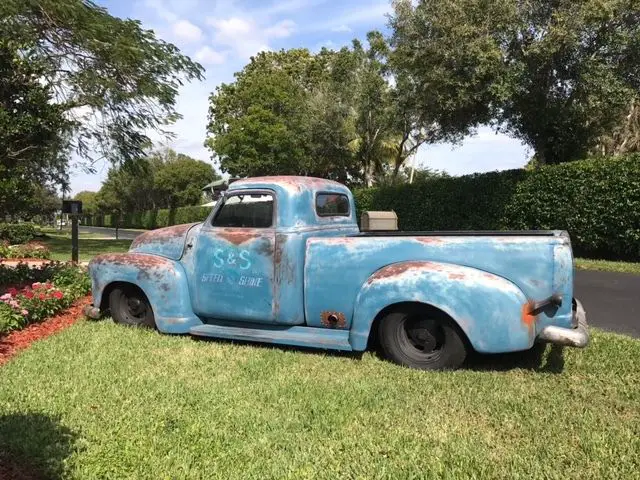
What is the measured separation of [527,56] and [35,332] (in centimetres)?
1185

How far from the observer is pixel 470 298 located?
423 centimetres

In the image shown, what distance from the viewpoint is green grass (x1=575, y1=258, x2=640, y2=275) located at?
463 inches

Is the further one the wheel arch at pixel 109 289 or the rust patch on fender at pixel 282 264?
the wheel arch at pixel 109 289

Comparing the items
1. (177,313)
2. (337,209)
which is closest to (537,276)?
(337,209)

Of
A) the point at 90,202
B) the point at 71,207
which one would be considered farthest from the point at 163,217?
the point at 90,202

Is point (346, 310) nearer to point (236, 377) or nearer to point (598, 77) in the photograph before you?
point (236, 377)

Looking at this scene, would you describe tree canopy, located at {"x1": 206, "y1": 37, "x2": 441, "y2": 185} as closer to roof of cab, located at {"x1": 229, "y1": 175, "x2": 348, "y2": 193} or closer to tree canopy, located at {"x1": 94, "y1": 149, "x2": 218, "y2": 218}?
roof of cab, located at {"x1": 229, "y1": 175, "x2": 348, "y2": 193}

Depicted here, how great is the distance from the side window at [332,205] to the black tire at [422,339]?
5.05 ft

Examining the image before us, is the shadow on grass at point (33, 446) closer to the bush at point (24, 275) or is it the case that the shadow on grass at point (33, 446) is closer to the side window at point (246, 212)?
the side window at point (246, 212)

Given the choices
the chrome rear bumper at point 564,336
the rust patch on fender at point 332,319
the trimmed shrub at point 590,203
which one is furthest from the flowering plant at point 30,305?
the trimmed shrub at point 590,203

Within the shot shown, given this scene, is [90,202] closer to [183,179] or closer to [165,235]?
[183,179]

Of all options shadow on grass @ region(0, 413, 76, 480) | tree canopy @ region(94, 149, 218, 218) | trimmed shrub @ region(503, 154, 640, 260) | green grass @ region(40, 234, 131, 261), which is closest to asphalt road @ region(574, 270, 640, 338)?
trimmed shrub @ region(503, 154, 640, 260)

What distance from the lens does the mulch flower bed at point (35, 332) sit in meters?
5.46

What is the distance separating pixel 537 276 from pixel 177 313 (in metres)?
3.52
